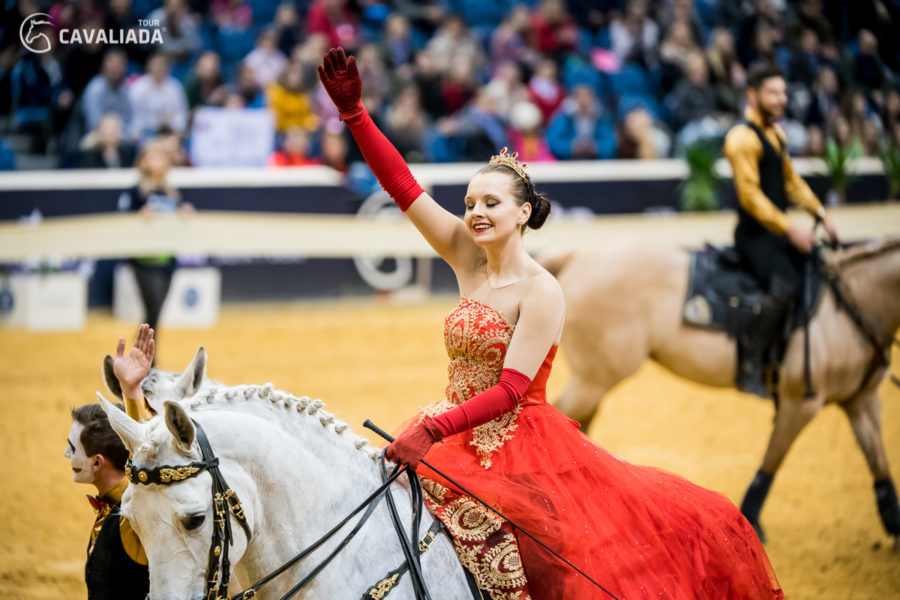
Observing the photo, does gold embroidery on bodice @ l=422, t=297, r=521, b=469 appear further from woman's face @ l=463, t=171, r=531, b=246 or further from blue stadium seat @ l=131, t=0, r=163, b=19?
blue stadium seat @ l=131, t=0, r=163, b=19

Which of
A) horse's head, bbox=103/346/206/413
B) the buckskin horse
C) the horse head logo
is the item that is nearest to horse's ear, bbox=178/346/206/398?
horse's head, bbox=103/346/206/413

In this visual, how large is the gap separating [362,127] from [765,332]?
155 inches

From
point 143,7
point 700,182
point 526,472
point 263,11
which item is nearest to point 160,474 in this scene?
point 526,472

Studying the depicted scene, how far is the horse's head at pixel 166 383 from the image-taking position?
10.6 ft

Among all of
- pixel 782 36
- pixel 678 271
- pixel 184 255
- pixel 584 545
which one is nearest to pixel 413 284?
pixel 184 255

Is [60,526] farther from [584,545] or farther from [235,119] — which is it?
[235,119]

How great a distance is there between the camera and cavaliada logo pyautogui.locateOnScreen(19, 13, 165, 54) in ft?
35.4

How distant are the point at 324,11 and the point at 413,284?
4.56 m

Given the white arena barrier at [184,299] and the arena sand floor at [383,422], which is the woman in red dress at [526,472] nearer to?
the arena sand floor at [383,422]

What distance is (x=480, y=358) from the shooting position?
3107 mm

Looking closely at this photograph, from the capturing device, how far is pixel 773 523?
Result: 6.61 metres

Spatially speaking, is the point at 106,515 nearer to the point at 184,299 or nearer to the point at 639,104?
the point at 184,299

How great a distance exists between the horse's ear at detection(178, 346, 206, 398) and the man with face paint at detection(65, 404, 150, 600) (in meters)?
0.32

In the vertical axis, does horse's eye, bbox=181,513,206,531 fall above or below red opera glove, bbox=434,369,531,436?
below
